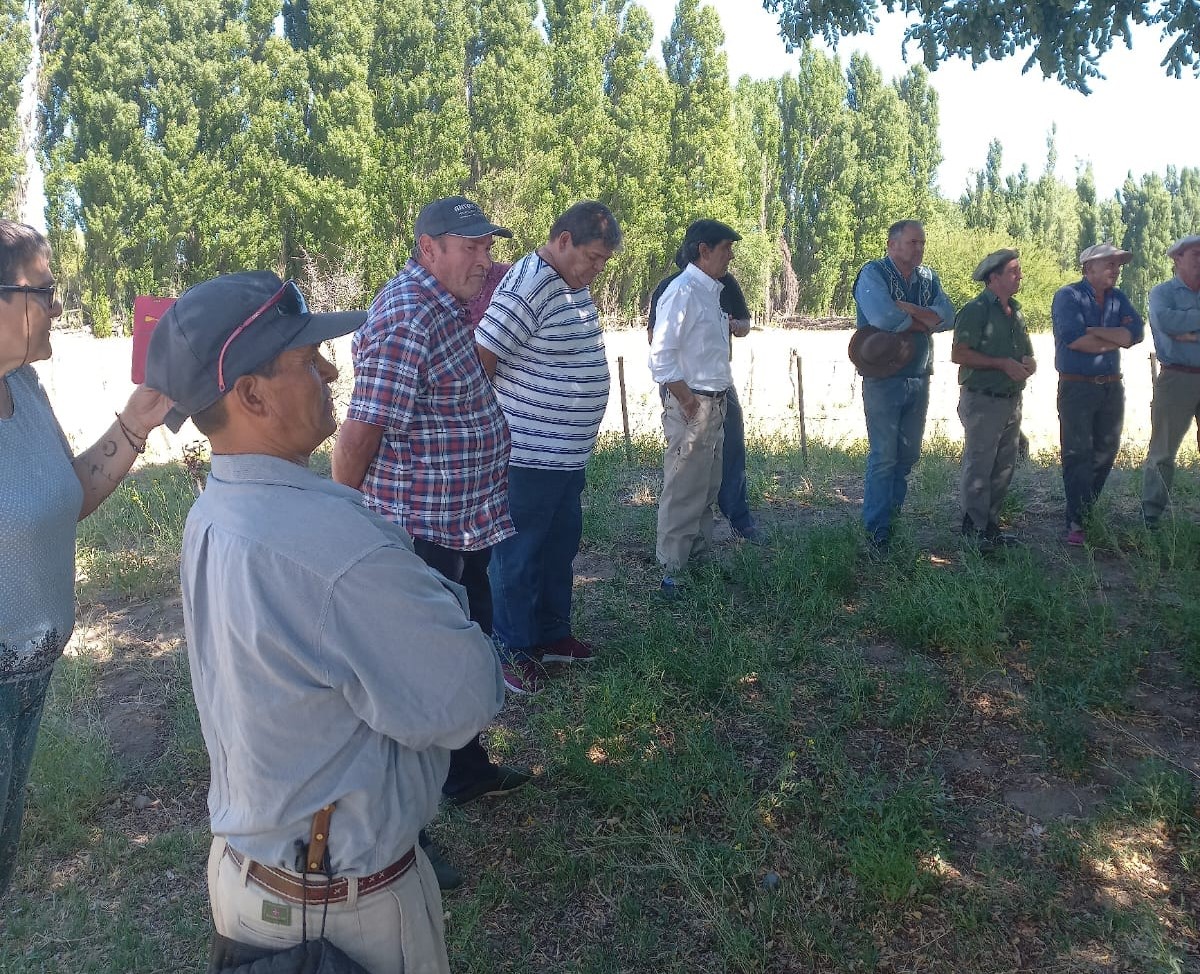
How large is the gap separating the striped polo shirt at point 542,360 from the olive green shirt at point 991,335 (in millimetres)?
2766

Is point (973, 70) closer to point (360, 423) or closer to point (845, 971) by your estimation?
point (360, 423)

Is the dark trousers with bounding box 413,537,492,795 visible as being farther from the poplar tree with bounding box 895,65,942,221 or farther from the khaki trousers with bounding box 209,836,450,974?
the poplar tree with bounding box 895,65,942,221

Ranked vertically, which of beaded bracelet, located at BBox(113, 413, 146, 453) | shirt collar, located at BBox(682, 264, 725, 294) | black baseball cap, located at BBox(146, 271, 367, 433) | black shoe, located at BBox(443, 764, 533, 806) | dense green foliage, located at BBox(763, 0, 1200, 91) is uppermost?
dense green foliage, located at BBox(763, 0, 1200, 91)

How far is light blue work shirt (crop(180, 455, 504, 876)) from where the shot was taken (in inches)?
61.1

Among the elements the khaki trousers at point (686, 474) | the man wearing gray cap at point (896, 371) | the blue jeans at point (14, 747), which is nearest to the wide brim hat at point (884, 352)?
the man wearing gray cap at point (896, 371)

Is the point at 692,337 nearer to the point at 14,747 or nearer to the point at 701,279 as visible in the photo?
the point at 701,279

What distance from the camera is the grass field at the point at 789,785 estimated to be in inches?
123

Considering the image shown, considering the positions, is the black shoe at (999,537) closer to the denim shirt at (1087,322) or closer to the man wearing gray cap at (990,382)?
the man wearing gray cap at (990,382)

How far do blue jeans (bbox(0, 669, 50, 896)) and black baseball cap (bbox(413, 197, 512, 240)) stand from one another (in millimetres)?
1793

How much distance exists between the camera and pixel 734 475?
21.9ft

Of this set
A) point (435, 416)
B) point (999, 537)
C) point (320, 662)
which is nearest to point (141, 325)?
point (435, 416)

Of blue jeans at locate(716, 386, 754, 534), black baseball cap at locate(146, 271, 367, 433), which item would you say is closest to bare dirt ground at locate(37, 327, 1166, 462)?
blue jeans at locate(716, 386, 754, 534)

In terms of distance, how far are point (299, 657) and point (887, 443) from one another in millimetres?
5165

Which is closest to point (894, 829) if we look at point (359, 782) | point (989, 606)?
point (989, 606)
